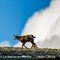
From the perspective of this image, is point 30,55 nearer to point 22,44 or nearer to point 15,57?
point 15,57

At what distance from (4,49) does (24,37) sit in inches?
253

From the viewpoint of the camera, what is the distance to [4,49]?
3809cm

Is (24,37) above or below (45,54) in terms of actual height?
above

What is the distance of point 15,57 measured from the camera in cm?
3766

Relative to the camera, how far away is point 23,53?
38.0 m

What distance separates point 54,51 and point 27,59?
2444 mm

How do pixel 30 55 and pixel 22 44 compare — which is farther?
pixel 22 44

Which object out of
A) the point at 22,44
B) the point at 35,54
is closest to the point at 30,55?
the point at 35,54

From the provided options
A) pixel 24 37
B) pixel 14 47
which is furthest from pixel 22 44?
pixel 14 47

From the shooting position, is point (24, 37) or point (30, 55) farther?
point (24, 37)

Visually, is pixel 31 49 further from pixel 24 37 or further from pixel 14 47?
pixel 24 37

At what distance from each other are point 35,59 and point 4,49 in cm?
242

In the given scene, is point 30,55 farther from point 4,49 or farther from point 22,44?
point 22,44

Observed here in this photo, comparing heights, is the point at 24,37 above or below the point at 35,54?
above
